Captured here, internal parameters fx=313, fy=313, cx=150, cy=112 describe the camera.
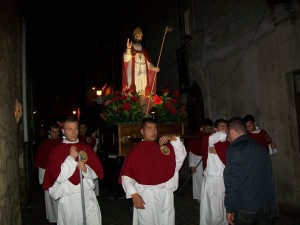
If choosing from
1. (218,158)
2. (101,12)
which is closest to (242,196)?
(218,158)

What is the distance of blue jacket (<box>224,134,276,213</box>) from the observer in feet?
11.9

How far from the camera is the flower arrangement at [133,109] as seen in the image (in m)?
6.32

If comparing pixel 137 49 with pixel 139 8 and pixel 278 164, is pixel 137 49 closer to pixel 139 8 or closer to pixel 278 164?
pixel 278 164

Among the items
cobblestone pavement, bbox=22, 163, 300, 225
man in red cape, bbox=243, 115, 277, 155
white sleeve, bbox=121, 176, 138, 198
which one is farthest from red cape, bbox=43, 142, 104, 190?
man in red cape, bbox=243, 115, 277, 155

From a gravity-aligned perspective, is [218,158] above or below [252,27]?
below

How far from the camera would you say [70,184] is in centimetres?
416

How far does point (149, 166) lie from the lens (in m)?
4.39

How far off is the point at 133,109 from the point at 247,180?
3.22m

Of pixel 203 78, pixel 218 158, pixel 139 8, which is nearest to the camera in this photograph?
pixel 218 158

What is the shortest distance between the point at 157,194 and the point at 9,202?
1.90 metres

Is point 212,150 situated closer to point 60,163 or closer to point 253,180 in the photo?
point 253,180

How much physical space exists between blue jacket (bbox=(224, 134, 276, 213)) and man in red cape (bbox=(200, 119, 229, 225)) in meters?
1.73

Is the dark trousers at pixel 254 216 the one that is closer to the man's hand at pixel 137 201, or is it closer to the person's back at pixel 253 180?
the person's back at pixel 253 180

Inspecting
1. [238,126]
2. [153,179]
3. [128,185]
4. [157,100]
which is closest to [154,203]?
[153,179]
